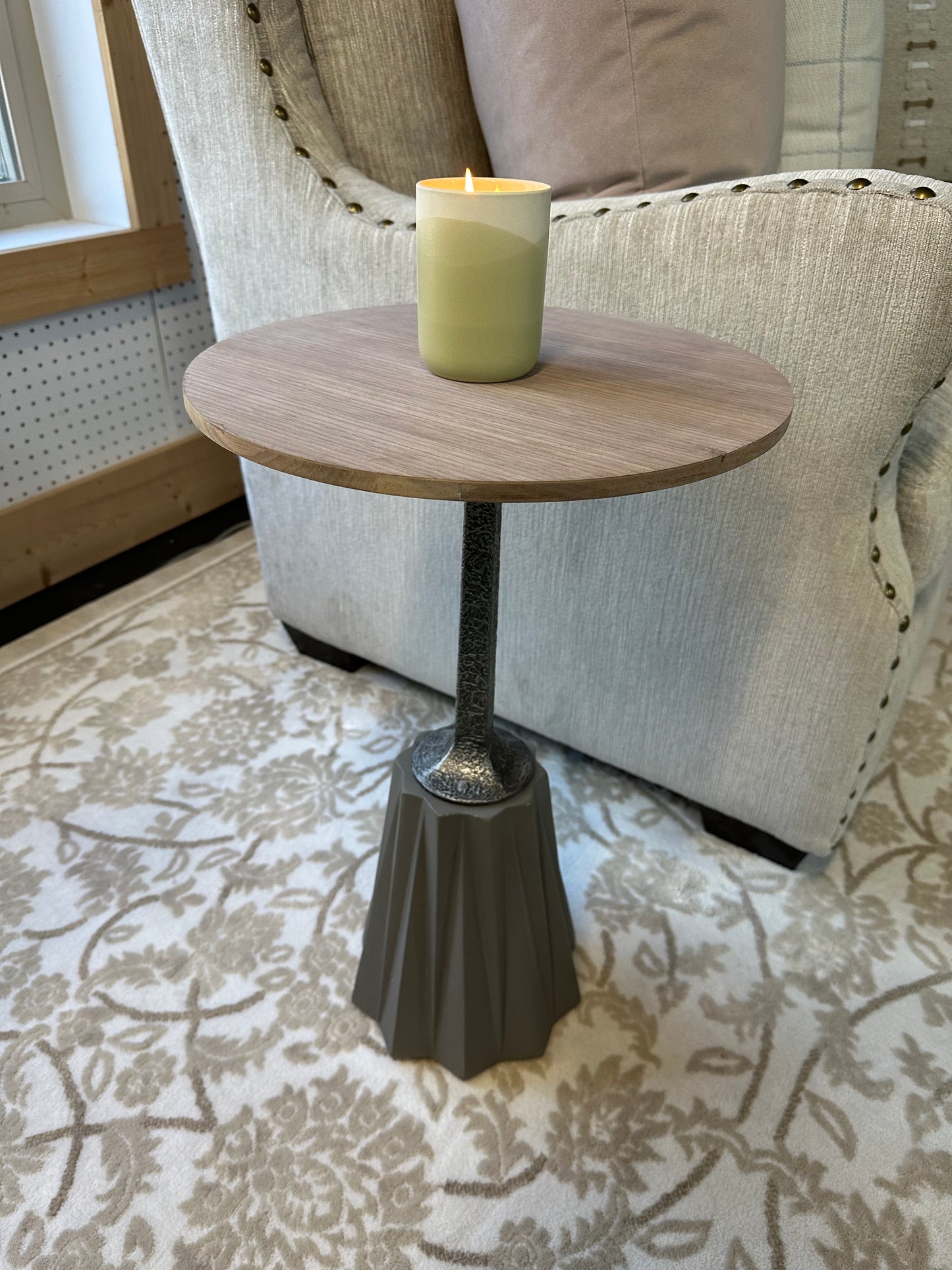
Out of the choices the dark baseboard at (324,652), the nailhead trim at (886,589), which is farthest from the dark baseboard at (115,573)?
the nailhead trim at (886,589)

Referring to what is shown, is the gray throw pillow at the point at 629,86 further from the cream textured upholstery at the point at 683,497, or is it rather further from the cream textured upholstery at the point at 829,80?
the cream textured upholstery at the point at 829,80

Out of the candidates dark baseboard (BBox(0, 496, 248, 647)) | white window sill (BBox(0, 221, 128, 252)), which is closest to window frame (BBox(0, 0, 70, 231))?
white window sill (BBox(0, 221, 128, 252))

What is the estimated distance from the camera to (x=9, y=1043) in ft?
2.86

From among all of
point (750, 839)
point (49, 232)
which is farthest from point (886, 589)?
point (49, 232)

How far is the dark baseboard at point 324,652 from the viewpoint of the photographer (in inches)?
55.0

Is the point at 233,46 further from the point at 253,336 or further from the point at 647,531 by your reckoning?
the point at 647,531

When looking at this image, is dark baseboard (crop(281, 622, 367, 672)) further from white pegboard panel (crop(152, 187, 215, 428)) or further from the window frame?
the window frame

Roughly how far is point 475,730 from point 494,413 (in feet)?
1.00

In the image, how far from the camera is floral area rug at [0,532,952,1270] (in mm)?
745

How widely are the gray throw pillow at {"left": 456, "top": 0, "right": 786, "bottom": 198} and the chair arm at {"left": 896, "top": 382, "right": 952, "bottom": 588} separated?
34 centimetres

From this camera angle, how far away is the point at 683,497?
914 millimetres

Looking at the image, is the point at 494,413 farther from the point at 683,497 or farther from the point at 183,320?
the point at 183,320

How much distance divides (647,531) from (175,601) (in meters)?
0.94

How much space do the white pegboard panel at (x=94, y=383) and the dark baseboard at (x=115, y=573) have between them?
0.53 feet
